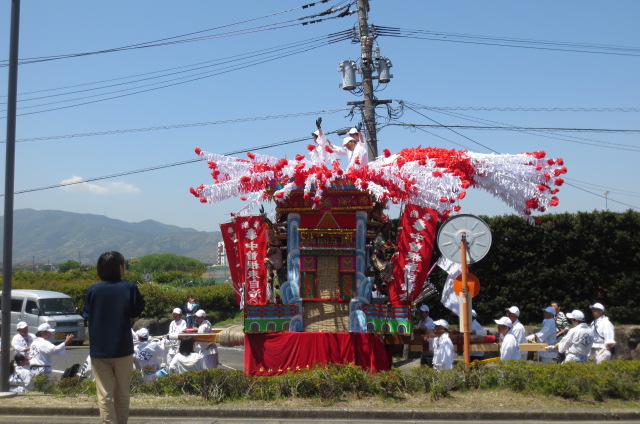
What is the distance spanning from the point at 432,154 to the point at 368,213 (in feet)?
5.33

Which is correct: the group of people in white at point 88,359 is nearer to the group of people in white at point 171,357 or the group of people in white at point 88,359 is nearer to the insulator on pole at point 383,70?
the group of people in white at point 171,357

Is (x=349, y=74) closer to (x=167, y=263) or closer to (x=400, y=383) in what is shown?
(x=400, y=383)

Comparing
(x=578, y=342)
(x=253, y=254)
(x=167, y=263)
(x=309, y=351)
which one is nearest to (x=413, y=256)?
(x=309, y=351)

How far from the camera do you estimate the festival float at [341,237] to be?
1153 cm

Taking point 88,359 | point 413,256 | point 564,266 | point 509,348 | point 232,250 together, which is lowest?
point 88,359

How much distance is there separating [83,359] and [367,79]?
38.1 ft

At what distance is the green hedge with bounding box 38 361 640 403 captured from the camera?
29.6 ft

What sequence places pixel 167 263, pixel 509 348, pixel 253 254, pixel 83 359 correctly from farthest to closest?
pixel 167 263 → pixel 83 359 → pixel 253 254 → pixel 509 348

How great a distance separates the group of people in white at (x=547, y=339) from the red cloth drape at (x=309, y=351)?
1.10 meters

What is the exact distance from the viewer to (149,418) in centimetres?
867

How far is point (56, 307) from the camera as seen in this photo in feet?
77.6

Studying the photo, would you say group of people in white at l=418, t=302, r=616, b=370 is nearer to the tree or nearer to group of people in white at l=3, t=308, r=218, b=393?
group of people in white at l=3, t=308, r=218, b=393

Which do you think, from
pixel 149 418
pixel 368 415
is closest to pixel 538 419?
pixel 368 415

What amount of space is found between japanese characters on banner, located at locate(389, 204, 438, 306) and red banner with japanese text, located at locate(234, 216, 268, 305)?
242 cm
